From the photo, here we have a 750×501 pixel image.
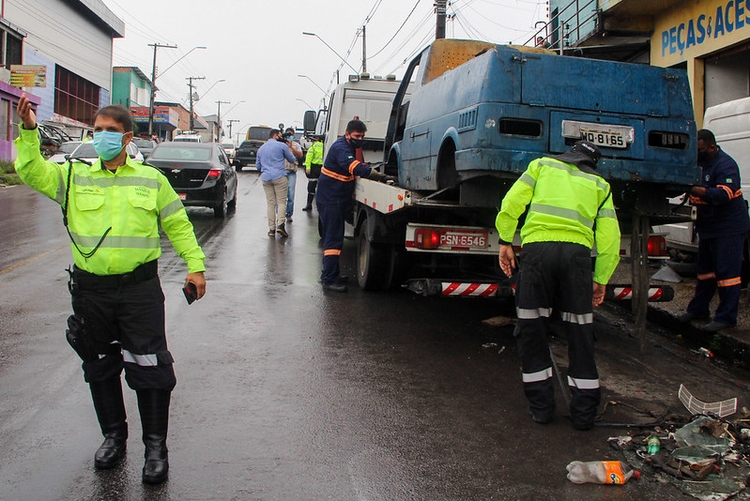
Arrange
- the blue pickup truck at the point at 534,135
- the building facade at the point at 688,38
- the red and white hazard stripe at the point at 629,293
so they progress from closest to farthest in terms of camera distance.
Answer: the blue pickup truck at the point at 534,135, the red and white hazard stripe at the point at 629,293, the building facade at the point at 688,38

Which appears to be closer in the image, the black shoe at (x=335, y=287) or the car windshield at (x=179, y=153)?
the black shoe at (x=335, y=287)

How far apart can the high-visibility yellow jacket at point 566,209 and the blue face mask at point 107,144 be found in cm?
235

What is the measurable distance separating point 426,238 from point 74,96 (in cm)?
4616

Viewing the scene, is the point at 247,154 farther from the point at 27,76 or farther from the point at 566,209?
the point at 566,209

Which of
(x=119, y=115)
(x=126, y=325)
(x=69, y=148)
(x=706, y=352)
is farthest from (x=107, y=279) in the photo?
(x=69, y=148)

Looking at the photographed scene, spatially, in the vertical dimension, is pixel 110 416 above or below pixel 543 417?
above

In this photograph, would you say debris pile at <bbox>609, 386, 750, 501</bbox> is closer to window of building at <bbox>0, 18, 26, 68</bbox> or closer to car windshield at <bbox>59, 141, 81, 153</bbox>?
car windshield at <bbox>59, 141, 81, 153</bbox>

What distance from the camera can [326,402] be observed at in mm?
4902

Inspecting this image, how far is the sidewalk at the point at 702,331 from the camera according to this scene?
6.65 m

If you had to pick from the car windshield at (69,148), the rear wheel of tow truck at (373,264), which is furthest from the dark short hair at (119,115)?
the car windshield at (69,148)

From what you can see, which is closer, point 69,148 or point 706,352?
point 706,352

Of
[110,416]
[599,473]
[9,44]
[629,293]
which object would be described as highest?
[9,44]

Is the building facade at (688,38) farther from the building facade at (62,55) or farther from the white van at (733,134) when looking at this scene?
the building facade at (62,55)

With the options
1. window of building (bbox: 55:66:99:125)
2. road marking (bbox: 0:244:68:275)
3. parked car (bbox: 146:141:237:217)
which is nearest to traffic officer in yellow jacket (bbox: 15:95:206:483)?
road marking (bbox: 0:244:68:275)
